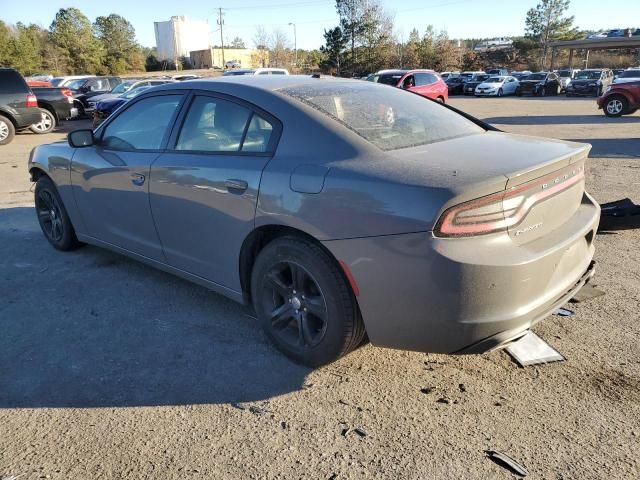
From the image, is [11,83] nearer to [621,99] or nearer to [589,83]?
[621,99]

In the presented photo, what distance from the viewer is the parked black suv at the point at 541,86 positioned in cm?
3466

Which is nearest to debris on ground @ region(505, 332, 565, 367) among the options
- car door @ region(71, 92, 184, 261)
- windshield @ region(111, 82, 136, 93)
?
car door @ region(71, 92, 184, 261)

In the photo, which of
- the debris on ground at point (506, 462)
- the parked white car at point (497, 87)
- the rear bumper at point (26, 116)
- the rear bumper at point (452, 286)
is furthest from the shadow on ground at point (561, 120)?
the debris on ground at point (506, 462)

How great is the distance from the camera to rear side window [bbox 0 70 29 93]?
13961mm

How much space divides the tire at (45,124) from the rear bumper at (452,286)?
55.0 feet

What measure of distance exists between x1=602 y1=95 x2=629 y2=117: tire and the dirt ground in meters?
16.4

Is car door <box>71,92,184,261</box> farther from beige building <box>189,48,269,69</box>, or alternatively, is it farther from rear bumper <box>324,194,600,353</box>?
beige building <box>189,48,269,69</box>

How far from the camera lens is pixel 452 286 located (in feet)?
7.65

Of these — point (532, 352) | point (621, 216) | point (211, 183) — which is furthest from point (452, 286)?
point (621, 216)

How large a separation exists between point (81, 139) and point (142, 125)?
641 mm

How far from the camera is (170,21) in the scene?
93.4m

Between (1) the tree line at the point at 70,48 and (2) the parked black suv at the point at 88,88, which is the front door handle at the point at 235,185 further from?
(1) the tree line at the point at 70,48

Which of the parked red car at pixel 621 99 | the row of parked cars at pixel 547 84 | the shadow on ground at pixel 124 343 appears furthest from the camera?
the row of parked cars at pixel 547 84

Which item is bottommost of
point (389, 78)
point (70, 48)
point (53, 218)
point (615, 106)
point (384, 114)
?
point (53, 218)
